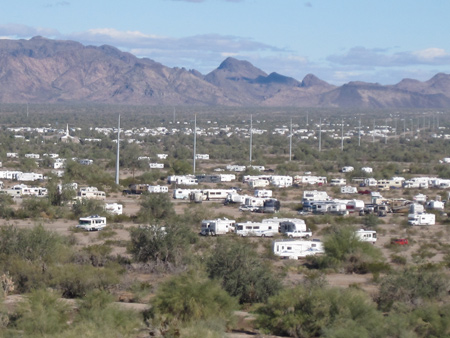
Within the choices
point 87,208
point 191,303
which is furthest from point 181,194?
point 191,303

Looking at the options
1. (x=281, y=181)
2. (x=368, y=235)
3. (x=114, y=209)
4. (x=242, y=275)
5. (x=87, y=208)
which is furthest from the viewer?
(x=281, y=181)

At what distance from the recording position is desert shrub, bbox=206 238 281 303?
28383 mm

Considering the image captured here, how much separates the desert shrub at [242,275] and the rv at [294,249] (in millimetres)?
6282

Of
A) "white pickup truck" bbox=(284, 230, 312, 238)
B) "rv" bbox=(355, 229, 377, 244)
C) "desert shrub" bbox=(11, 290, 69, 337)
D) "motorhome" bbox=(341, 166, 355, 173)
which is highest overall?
"desert shrub" bbox=(11, 290, 69, 337)

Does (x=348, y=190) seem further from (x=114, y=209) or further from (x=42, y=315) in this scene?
(x=42, y=315)

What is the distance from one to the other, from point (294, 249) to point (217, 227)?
5.84 meters

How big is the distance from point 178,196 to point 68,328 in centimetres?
3445

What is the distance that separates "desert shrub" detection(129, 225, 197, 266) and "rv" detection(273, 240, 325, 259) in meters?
3.97

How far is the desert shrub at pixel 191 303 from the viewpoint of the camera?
24.7 meters

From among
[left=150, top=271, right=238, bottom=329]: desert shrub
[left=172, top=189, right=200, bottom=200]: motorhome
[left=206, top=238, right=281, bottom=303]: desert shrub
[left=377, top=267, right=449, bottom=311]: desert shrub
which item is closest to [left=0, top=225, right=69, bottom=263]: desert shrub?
[left=206, top=238, right=281, bottom=303]: desert shrub

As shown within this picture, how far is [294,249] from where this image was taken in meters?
Result: 37.0

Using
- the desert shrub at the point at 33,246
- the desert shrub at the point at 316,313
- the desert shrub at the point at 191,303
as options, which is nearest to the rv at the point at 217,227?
the desert shrub at the point at 33,246

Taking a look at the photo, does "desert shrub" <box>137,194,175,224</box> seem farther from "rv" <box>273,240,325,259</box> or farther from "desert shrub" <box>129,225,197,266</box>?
"desert shrub" <box>129,225,197,266</box>

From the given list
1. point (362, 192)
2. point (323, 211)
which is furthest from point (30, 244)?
point (362, 192)
